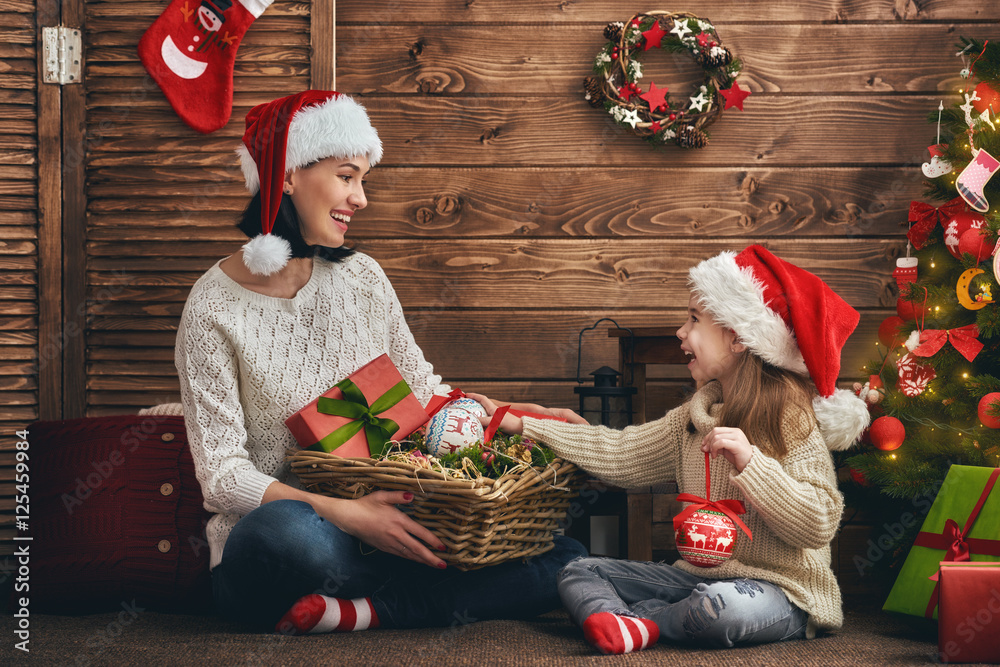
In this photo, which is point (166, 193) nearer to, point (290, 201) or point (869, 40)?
point (290, 201)

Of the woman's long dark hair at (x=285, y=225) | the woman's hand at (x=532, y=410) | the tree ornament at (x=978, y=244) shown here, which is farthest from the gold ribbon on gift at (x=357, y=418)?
the tree ornament at (x=978, y=244)

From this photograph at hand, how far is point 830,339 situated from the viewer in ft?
4.92

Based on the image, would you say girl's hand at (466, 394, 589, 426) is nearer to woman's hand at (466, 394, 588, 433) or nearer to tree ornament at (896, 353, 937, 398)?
woman's hand at (466, 394, 588, 433)

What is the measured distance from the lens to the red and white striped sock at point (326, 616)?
4.86ft

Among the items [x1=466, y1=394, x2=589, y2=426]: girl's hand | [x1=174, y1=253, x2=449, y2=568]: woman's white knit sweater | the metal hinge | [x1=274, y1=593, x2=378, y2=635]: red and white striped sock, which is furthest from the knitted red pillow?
the metal hinge

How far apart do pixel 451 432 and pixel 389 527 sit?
220 mm

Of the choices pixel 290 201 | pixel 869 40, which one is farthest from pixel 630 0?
pixel 290 201

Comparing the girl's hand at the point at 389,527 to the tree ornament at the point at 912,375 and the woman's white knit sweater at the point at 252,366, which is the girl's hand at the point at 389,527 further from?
the tree ornament at the point at 912,375

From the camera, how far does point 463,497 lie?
1.35 m

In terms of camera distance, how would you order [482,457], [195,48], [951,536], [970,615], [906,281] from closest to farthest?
[970,615], [482,457], [951,536], [906,281], [195,48]

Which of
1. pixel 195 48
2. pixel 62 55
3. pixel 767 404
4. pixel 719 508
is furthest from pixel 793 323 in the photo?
pixel 62 55

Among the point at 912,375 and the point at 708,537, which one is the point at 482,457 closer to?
the point at 708,537

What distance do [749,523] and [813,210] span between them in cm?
117

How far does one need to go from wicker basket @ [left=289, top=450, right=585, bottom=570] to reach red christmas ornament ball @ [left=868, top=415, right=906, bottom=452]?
2.72ft
